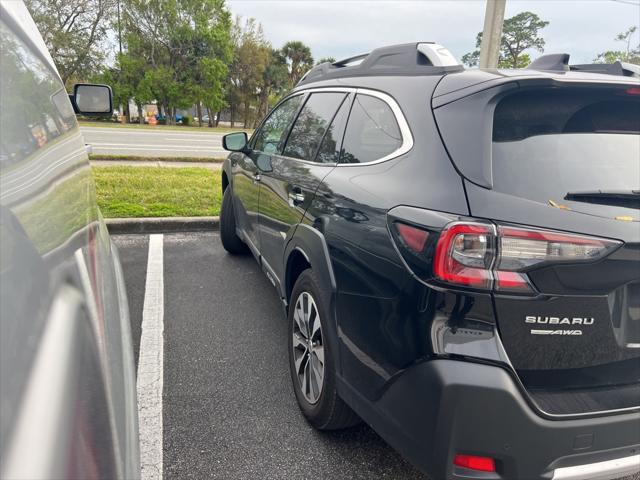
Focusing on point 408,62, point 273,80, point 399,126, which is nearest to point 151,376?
point 399,126

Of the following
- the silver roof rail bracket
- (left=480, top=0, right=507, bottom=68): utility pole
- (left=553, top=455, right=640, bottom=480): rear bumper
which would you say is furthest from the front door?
(left=480, top=0, right=507, bottom=68): utility pole

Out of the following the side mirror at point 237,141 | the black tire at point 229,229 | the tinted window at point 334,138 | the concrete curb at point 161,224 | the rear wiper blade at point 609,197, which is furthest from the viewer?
the concrete curb at point 161,224

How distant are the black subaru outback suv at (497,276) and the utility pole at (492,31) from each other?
20.5 ft

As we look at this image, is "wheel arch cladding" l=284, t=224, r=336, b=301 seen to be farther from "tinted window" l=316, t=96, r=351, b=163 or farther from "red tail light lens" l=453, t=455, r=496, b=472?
"red tail light lens" l=453, t=455, r=496, b=472

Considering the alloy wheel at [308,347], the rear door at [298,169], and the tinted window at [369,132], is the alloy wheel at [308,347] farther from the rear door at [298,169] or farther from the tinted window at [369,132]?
the tinted window at [369,132]

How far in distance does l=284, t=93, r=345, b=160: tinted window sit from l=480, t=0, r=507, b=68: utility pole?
18.5 ft

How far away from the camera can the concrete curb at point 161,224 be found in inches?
218

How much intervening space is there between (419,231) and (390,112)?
726 mm

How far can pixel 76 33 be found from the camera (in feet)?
103

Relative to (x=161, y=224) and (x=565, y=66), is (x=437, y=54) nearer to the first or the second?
(x=565, y=66)

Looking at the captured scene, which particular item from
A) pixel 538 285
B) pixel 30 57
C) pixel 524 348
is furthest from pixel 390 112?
pixel 30 57

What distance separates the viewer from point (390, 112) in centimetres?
202

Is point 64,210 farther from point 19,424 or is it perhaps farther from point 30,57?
point 19,424

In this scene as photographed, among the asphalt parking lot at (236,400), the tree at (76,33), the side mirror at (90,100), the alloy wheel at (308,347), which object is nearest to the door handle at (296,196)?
the alloy wheel at (308,347)
